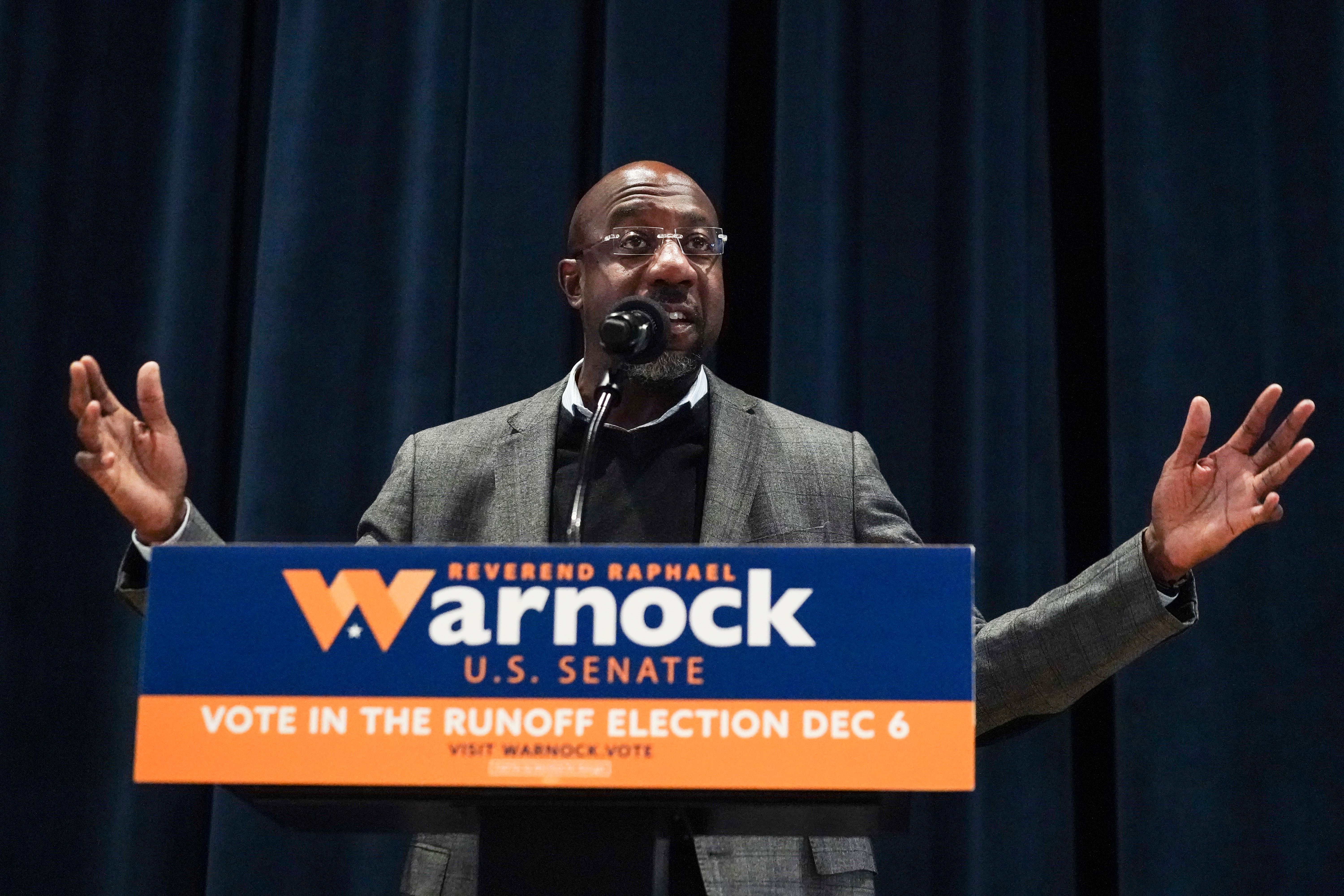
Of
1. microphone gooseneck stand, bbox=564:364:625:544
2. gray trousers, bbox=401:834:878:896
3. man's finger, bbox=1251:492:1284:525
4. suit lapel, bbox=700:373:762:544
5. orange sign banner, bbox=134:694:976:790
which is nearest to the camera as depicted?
orange sign banner, bbox=134:694:976:790

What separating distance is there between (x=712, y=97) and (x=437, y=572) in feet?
6.18

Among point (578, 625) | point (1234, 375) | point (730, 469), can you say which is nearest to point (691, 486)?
point (730, 469)

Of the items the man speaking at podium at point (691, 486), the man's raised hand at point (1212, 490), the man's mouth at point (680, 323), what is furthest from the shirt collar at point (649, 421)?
the man's raised hand at point (1212, 490)

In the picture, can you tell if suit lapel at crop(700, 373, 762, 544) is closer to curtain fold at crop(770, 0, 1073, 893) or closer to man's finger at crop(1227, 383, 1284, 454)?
curtain fold at crop(770, 0, 1073, 893)

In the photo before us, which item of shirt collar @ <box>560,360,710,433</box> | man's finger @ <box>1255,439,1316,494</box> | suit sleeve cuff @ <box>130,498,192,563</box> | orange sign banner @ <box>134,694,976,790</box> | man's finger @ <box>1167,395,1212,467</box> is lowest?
orange sign banner @ <box>134,694,976,790</box>

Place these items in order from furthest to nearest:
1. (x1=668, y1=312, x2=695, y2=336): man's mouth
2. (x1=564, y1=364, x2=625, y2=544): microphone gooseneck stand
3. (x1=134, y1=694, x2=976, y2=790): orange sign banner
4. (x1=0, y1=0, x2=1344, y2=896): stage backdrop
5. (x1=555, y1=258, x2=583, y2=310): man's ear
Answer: (x1=0, y1=0, x2=1344, y2=896): stage backdrop < (x1=555, y1=258, x2=583, y2=310): man's ear < (x1=668, y1=312, x2=695, y2=336): man's mouth < (x1=564, y1=364, x2=625, y2=544): microphone gooseneck stand < (x1=134, y1=694, x2=976, y2=790): orange sign banner

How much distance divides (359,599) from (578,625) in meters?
0.17

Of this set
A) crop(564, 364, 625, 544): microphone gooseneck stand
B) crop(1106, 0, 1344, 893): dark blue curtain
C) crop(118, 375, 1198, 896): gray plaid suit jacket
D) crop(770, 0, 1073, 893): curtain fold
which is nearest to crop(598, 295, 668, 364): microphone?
crop(564, 364, 625, 544): microphone gooseneck stand

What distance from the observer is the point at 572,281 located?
8.11 ft

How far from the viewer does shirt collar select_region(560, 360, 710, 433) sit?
2.21m

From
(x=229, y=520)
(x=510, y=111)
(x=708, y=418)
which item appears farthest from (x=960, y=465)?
(x=229, y=520)

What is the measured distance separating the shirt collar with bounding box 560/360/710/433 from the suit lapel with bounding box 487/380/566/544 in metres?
0.02

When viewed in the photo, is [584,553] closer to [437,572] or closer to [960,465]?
[437,572]

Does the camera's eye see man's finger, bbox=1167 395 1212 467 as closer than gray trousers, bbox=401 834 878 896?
Yes
